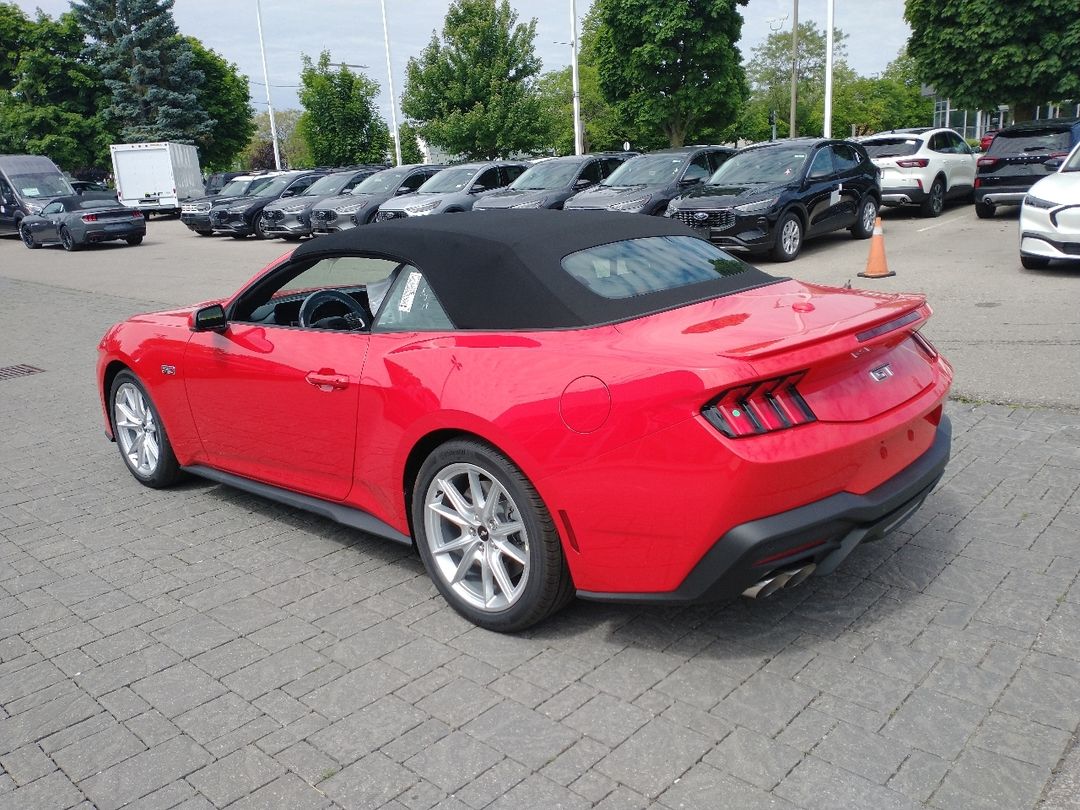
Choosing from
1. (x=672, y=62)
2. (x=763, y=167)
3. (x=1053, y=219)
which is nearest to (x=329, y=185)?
(x=763, y=167)

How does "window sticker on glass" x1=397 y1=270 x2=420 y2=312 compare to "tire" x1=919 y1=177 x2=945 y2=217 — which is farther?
"tire" x1=919 y1=177 x2=945 y2=217

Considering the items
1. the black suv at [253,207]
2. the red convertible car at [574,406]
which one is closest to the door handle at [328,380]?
the red convertible car at [574,406]

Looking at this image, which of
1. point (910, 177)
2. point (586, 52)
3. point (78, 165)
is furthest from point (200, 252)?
point (586, 52)

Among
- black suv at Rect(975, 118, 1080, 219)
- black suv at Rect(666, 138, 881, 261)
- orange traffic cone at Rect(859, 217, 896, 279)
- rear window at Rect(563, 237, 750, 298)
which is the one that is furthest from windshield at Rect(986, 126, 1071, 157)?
rear window at Rect(563, 237, 750, 298)

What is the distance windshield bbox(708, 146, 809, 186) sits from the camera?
570 inches

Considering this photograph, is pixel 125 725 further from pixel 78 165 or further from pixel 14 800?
pixel 78 165

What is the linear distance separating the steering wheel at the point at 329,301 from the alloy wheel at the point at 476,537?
118 centimetres

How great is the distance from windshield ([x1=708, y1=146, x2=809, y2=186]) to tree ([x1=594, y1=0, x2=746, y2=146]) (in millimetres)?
20073

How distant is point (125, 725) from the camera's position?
3172 millimetres

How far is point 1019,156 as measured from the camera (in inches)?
647

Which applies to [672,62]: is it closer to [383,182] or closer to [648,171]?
[383,182]

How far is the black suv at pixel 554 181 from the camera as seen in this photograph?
59.3 ft

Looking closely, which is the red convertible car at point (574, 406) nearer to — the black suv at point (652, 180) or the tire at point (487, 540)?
the tire at point (487, 540)

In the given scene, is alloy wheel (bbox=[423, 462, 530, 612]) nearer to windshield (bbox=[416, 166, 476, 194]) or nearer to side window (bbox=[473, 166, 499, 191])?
windshield (bbox=[416, 166, 476, 194])
